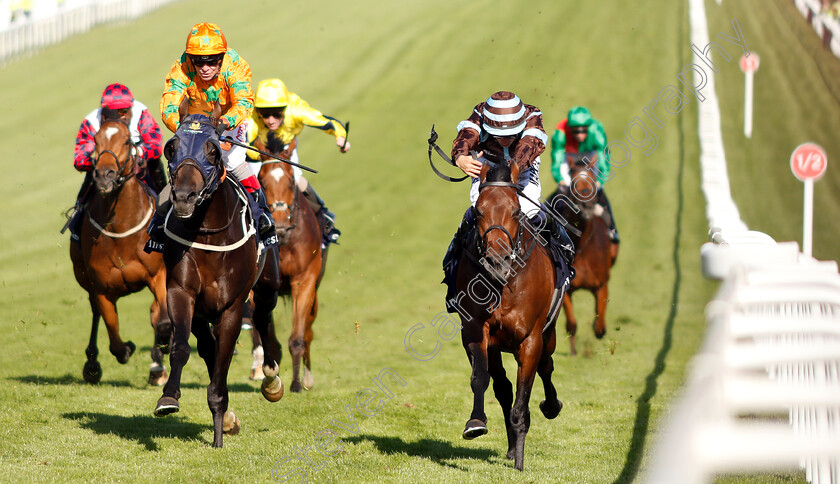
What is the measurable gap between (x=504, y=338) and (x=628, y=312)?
875 cm

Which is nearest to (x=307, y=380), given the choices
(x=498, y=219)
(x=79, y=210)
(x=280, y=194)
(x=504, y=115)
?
(x=280, y=194)

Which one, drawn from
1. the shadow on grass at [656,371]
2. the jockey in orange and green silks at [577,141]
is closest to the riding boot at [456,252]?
the shadow on grass at [656,371]

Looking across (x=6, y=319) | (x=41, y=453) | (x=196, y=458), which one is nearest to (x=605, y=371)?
(x=196, y=458)

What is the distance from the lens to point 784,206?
739 inches

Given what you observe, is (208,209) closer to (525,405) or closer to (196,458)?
(196,458)

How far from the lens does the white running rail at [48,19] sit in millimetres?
29469

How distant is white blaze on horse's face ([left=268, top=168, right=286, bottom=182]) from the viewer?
9.16 metres

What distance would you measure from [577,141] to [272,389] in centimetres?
583

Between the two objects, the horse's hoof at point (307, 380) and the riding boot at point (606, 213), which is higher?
the riding boot at point (606, 213)

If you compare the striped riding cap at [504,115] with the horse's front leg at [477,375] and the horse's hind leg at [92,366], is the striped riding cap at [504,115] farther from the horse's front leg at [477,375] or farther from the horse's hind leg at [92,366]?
the horse's hind leg at [92,366]

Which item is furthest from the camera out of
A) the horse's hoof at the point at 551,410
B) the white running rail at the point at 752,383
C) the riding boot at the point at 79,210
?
the riding boot at the point at 79,210

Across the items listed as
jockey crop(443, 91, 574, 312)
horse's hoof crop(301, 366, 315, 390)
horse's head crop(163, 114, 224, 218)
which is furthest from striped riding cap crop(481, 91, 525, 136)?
horse's hoof crop(301, 366, 315, 390)

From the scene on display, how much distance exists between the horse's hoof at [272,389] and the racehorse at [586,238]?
4.77 m

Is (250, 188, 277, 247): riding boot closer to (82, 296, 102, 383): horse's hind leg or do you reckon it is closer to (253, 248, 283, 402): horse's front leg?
(253, 248, 283, 402): horse's front leg
